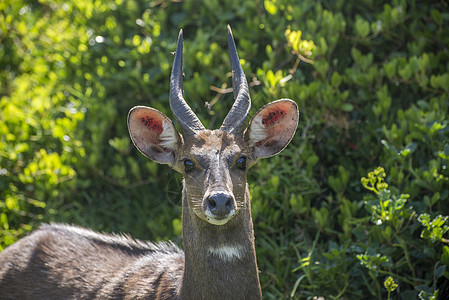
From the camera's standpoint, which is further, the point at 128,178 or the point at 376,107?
the point at 128,178

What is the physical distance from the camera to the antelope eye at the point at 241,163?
13.2ft

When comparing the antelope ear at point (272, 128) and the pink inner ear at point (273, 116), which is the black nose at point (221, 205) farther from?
the pink inner ear at point (273, 116)

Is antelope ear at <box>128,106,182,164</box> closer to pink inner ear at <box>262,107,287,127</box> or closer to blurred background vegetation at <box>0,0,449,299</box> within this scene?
pink inner ear at <box>262,107,287,127</box>

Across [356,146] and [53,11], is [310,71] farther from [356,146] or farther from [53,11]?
[53,11]

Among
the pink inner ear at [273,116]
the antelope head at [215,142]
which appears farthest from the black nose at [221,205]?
the pink inner ear at [273,116]

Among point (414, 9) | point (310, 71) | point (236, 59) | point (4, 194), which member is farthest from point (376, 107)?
point (4, 194)

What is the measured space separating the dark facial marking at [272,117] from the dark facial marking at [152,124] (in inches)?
26.4

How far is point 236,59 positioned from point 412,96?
2.26m

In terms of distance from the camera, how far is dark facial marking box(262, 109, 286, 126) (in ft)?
14.0

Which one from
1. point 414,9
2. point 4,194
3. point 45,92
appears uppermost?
point 414,9

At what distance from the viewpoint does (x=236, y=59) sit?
4395mm

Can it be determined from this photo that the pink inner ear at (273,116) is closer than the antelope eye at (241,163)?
No

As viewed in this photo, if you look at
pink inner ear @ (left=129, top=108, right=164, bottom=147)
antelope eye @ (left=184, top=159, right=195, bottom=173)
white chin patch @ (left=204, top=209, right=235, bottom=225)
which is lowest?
white chin patch @ (left=204, top=209, right=235, bottom=225)

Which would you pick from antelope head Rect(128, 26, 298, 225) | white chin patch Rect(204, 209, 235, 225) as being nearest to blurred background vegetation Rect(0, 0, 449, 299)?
antelope head Rect(128, 26, 298, 225)
